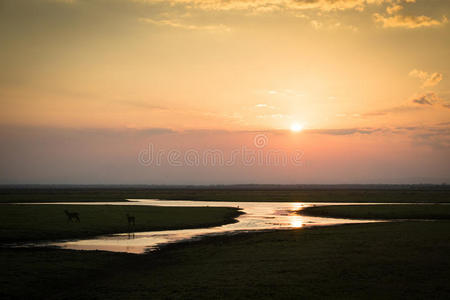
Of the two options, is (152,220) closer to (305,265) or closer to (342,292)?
(305,265)

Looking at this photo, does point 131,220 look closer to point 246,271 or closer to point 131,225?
point 131,225

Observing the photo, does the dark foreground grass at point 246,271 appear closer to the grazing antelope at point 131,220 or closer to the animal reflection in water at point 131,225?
the animal reflection in water at point 131,225

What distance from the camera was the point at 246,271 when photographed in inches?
769

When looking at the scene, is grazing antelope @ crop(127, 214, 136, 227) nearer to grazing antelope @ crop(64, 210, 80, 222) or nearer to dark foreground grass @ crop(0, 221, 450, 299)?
grazing antelope @ crop(64, 210, 80, 222)

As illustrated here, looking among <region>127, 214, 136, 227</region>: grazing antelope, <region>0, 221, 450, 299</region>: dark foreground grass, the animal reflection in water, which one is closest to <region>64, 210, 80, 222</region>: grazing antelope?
<region>127, 214, 136, 227</region>: grazing antelope

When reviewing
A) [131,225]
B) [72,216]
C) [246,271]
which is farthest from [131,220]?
[246,271]

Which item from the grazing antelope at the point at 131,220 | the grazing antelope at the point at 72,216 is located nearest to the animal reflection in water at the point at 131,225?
the grazing antelope at the point at 131,220

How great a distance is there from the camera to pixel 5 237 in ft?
105

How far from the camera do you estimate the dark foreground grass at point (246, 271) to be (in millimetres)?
15766

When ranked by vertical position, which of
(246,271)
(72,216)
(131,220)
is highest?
(72,216)

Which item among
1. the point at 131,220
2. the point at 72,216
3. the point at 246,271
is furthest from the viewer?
the point at 72,216

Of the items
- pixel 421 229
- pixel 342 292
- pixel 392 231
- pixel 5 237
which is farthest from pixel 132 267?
pixel 421 229

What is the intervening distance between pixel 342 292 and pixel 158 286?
8.27m

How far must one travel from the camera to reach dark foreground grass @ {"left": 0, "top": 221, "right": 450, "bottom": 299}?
621 inches
